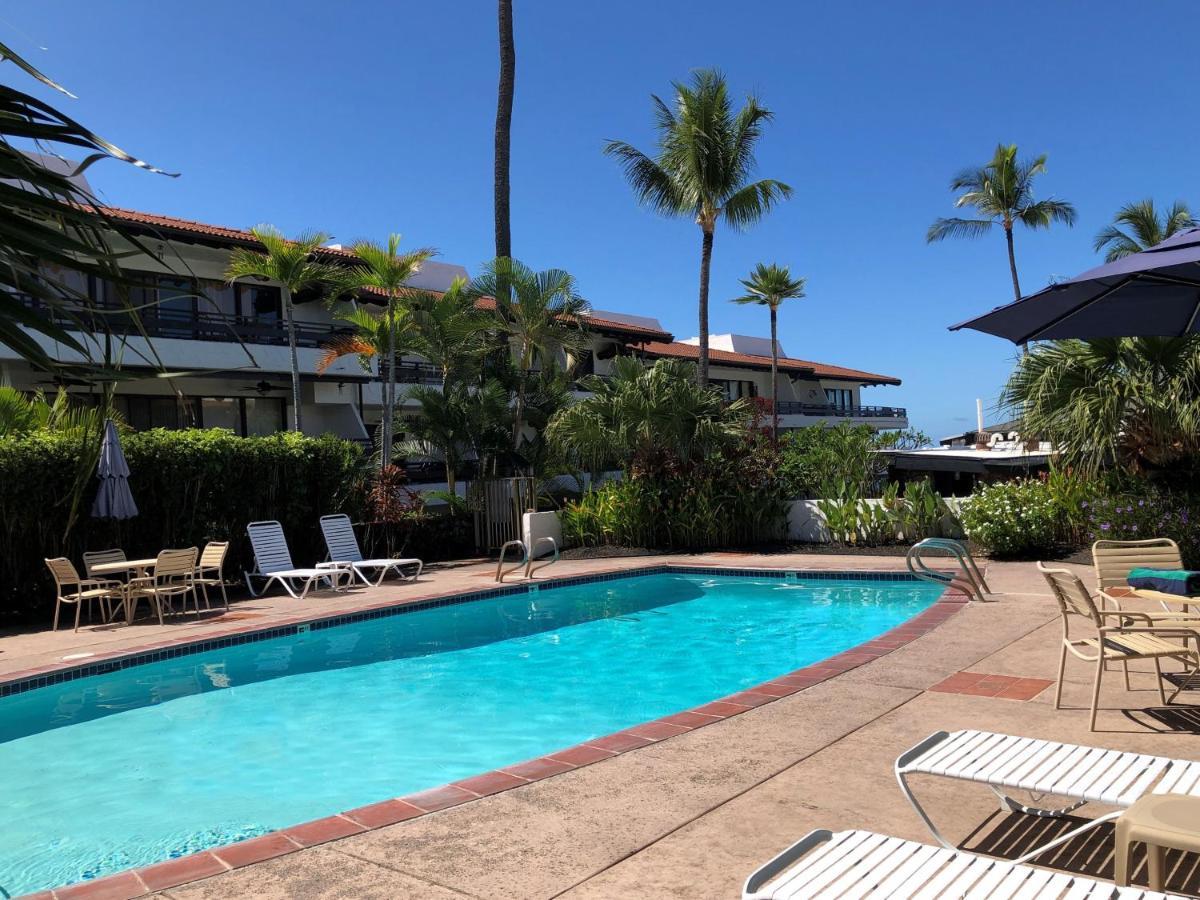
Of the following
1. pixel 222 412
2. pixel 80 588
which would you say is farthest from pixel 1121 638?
pixel 222 412

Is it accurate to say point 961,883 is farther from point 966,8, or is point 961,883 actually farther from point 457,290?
point 457,290

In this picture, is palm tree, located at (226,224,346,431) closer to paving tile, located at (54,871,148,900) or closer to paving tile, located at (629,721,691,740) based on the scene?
paving tile, located at (629,721,691,740)

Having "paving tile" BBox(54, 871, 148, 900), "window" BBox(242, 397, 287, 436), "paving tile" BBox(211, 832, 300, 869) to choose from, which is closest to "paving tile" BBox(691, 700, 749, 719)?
"paving tile" BBox(211, 832, 300, 869)

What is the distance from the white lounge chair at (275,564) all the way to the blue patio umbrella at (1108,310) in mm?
10136

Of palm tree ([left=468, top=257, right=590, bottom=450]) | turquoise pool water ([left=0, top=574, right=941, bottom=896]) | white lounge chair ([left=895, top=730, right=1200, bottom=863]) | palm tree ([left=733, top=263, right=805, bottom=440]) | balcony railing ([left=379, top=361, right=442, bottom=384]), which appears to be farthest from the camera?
palm tree ([left=733, top=263, right=805, bottom=440])

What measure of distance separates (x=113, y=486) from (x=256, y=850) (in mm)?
9580

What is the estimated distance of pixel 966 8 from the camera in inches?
569

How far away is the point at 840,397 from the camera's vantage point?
5200 cm

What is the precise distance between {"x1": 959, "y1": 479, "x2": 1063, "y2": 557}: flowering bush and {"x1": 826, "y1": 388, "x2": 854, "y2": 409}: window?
3675 cm

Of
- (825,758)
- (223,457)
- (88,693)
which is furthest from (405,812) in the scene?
(223,457)

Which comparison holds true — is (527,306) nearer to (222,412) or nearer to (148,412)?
(222,412)

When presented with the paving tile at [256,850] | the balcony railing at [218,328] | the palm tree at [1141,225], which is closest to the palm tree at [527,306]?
the balcony railing at [218,328]

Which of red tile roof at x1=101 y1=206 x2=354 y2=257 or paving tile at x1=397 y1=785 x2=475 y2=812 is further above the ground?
red tile roof at x1=101 y1=206 x2=354 y2=257

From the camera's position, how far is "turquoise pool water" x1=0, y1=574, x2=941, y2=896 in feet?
18.9
